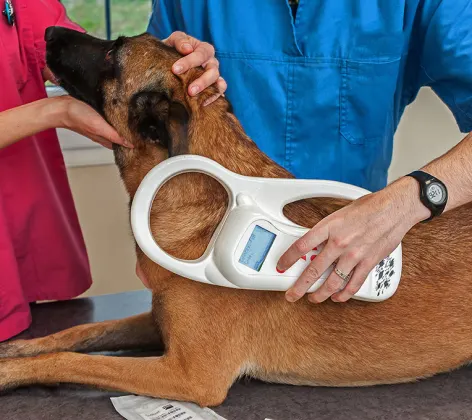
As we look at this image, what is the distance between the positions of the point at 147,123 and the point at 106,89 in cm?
13

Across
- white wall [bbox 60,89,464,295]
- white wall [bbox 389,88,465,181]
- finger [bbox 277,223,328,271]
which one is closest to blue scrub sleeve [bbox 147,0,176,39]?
finger [bbox 277,223,328,271]

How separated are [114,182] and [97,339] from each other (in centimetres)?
141

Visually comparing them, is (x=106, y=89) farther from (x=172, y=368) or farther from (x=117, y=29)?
(x=117, y=29)

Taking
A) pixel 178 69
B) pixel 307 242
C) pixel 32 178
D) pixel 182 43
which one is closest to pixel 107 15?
pixel 32 178

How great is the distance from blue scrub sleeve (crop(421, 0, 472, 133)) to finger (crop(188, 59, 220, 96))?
1.84 ft

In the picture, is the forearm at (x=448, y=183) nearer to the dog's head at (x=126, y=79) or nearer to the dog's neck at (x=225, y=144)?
the dog's neck at (x=225, y=144)

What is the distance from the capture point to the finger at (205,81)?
144 cm

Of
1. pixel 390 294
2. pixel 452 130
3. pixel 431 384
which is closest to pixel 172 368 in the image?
pixel 390 294

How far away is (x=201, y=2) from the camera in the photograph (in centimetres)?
178

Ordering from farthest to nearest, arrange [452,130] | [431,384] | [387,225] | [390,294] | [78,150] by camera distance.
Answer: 1. [452,130]
2. [78,150]
3. [431,384]
4. [390,294]
5. [387,225]

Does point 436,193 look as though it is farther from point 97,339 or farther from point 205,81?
point 97,339

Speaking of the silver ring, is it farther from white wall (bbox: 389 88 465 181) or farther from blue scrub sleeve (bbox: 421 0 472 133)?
white wall (bbox: 389 88 465 181)

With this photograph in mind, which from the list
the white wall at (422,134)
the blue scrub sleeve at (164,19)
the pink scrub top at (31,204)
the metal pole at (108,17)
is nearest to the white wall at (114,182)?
the white wall at (422,134)

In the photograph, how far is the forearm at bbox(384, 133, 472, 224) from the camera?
1.27 m
